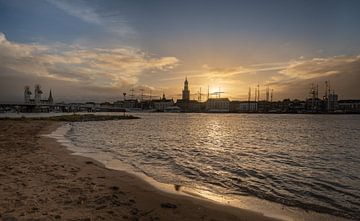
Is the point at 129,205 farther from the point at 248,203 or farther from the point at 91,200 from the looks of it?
the point at 248,203

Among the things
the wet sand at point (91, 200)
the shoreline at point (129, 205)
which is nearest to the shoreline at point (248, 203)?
the shoreline at point (129, 205)

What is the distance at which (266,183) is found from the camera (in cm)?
1255

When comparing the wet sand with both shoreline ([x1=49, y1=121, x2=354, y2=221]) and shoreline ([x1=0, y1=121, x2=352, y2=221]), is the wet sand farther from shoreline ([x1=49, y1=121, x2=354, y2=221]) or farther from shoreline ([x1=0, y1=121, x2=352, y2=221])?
shoreline ([x1=49, y1=121, x2=354, y2=221])

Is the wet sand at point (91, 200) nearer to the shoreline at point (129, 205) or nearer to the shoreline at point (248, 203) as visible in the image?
the shoreline at point (129, 205)

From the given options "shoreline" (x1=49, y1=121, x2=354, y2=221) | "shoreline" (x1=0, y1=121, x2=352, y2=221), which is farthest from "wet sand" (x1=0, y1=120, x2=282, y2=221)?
"shoreline" (x1=49, y1=121, x2=354, y2=221)

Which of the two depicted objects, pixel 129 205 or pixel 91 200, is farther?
pixel 91 200

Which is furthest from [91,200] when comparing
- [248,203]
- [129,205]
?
[248,203]

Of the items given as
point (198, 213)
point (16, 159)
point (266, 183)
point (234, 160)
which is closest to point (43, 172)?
point (16, 159)

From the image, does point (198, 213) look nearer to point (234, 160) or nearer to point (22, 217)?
point (22, 217)

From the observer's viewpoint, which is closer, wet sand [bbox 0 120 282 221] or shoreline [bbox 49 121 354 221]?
wet sand [bbox 0 120 282 221]

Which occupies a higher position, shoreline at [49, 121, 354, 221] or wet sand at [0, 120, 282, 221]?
wet sand at [0, 120, 282, 221]

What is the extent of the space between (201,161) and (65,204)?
11.6 m

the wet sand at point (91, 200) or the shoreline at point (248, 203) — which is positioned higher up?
the wet sand at point (91, 200)

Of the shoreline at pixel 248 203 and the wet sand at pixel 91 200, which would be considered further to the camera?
the shoreline at pixel 248 203
